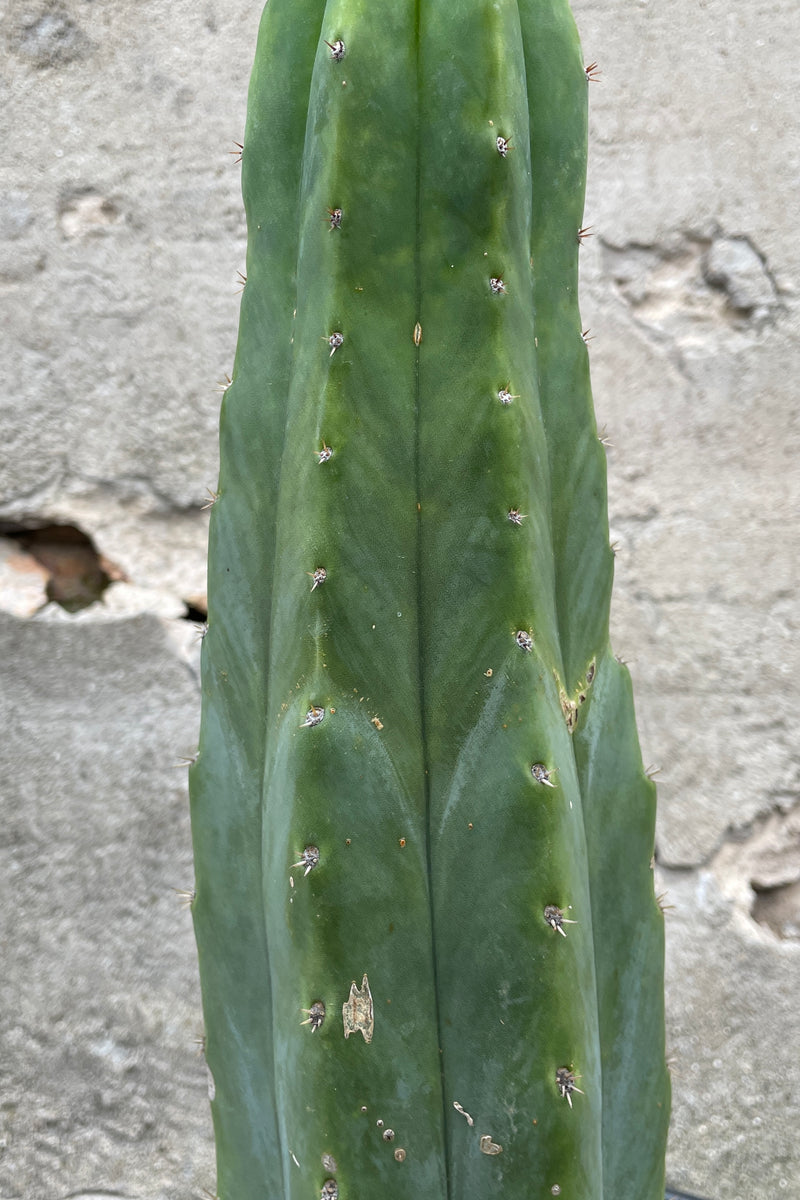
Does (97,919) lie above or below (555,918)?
below

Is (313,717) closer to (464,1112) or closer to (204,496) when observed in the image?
(464,1112)

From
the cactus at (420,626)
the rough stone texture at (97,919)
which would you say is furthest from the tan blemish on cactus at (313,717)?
the rough stone texture at (97,919)

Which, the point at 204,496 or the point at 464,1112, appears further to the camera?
the point at 204,496

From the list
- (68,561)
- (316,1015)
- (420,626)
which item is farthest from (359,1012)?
(68,561)

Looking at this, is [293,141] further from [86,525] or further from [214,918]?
[86,525]

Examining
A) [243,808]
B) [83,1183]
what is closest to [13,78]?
[243,808]

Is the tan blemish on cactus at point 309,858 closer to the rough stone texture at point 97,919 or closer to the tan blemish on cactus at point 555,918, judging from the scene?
the tan blemish on cactus at point 555,918
